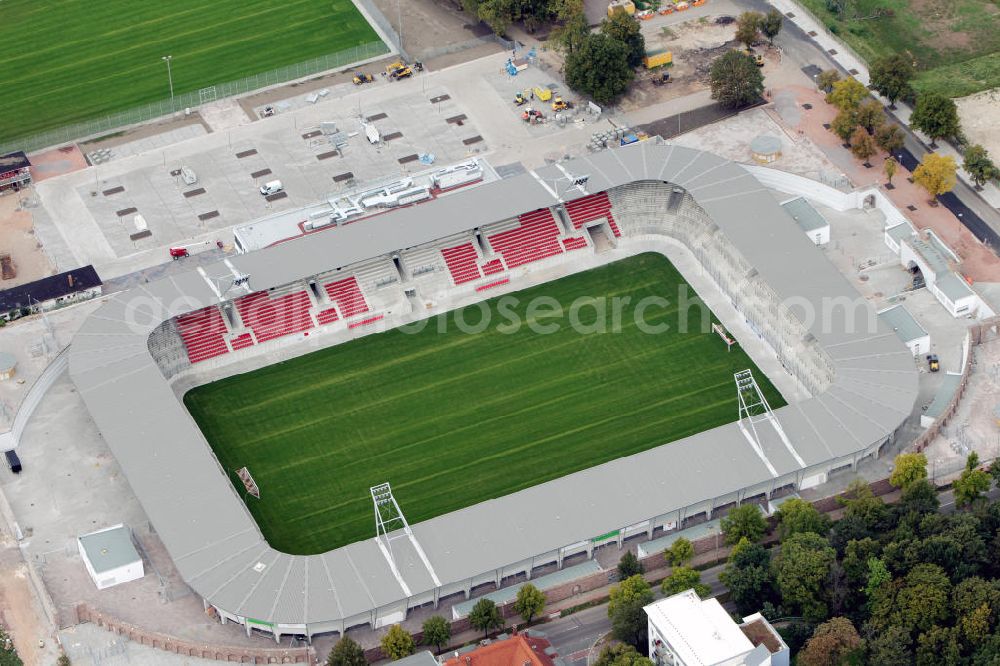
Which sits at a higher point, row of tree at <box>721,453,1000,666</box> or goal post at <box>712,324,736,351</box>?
goal post at <box>712,324,736,351</box>

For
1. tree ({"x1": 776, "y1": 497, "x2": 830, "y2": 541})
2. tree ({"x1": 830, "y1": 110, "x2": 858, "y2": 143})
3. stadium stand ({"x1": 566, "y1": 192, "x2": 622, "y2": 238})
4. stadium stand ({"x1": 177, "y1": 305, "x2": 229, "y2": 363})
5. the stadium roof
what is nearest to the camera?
tree ({"x1": 776, "y1": 497, "x2": 830, "y2": 541})

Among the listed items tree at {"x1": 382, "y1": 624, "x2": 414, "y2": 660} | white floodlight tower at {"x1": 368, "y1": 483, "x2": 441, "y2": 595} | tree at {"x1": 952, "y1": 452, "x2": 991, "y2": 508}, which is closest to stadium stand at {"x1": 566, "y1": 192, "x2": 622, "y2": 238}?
white floodlight tower at {"x1": 368, "y1": 483, "x2": 441, "y2": 595}

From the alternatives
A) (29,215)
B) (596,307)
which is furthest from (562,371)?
(29,215)

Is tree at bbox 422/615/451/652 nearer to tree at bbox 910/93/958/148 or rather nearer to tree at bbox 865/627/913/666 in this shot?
tree at bbox 865/627/913/666

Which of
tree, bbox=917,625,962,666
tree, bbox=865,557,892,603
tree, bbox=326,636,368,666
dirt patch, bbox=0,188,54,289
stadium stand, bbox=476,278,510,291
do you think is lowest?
tree, bbox=917,625,962,666

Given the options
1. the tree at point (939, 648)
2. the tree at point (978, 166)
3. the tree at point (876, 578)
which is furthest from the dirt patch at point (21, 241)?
the tree at point (978, 166)
